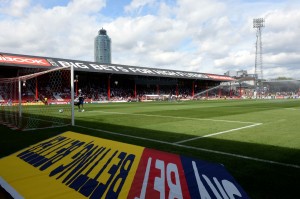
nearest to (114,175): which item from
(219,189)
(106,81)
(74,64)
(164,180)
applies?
(164,180)

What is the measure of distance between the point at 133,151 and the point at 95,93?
1895 inches

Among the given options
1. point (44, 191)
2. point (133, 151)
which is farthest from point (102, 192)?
point (133, 151)

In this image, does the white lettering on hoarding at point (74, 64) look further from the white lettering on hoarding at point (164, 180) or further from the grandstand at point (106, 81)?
the white lettering on hoarding at point (164, 180)

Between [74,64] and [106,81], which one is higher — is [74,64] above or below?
above

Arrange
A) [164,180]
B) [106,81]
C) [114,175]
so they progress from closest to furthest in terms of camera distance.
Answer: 1. [164,180]
2. [114,175]
3. [106,81]

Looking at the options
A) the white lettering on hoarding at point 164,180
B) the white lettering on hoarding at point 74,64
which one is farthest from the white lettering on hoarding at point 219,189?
the white lettering on hoarding at point 74,64

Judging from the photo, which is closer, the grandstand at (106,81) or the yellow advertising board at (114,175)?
the yellow advertising board at (114,175)

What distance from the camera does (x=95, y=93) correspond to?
52.5 m

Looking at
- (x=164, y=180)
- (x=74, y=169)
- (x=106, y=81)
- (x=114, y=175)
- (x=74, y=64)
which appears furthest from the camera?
(x=106, y=81)

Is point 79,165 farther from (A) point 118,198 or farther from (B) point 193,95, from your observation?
(B) point 193,95

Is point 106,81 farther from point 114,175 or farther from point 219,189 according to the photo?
point 219,189

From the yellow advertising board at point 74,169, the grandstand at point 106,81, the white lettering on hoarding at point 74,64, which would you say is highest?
the white lettering on hoarding at point 74,64

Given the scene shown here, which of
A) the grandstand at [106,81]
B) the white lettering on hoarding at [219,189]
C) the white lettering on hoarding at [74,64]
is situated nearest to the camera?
the white lettering on hoarding at [219,189]

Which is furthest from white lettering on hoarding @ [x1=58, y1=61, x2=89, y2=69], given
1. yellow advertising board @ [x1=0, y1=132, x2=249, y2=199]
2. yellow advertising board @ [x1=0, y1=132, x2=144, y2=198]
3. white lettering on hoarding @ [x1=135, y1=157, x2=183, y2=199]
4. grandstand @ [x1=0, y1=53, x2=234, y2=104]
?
white lettering on hoarding @ [x1=135, y1=157, x2=183, y2=199]
